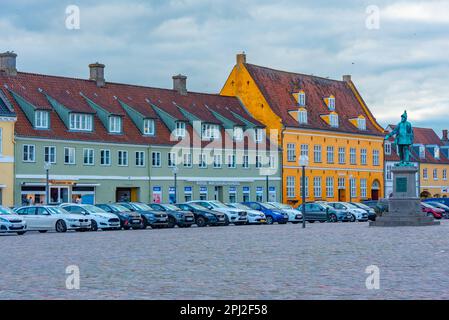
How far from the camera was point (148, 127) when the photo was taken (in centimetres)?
6600

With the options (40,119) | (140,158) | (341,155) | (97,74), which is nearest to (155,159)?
(140,158)

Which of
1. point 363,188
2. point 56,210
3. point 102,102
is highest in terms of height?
point 102,102

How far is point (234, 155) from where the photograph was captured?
72000 mm

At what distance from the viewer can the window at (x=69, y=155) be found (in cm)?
5916

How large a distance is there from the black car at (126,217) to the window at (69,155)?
13304mm

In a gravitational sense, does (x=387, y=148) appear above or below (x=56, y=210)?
above

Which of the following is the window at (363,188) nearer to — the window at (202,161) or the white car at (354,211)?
the window at (202,161)

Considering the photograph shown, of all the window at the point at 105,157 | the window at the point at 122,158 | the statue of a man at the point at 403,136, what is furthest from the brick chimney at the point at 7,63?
the statue of a man at the point at 403,136

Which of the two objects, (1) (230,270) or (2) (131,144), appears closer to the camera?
(1) (230,270)

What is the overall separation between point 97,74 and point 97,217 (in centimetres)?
2602

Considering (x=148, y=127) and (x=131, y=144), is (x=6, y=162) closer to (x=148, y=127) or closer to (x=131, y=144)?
(x=131, y=144)

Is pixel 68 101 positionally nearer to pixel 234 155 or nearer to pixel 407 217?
pixel 234 155

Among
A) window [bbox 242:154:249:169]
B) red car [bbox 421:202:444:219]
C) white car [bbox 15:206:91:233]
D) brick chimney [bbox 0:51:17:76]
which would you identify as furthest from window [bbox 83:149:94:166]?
red car [bbox 421:202:444:219]

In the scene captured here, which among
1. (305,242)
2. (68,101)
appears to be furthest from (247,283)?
(68,101)
